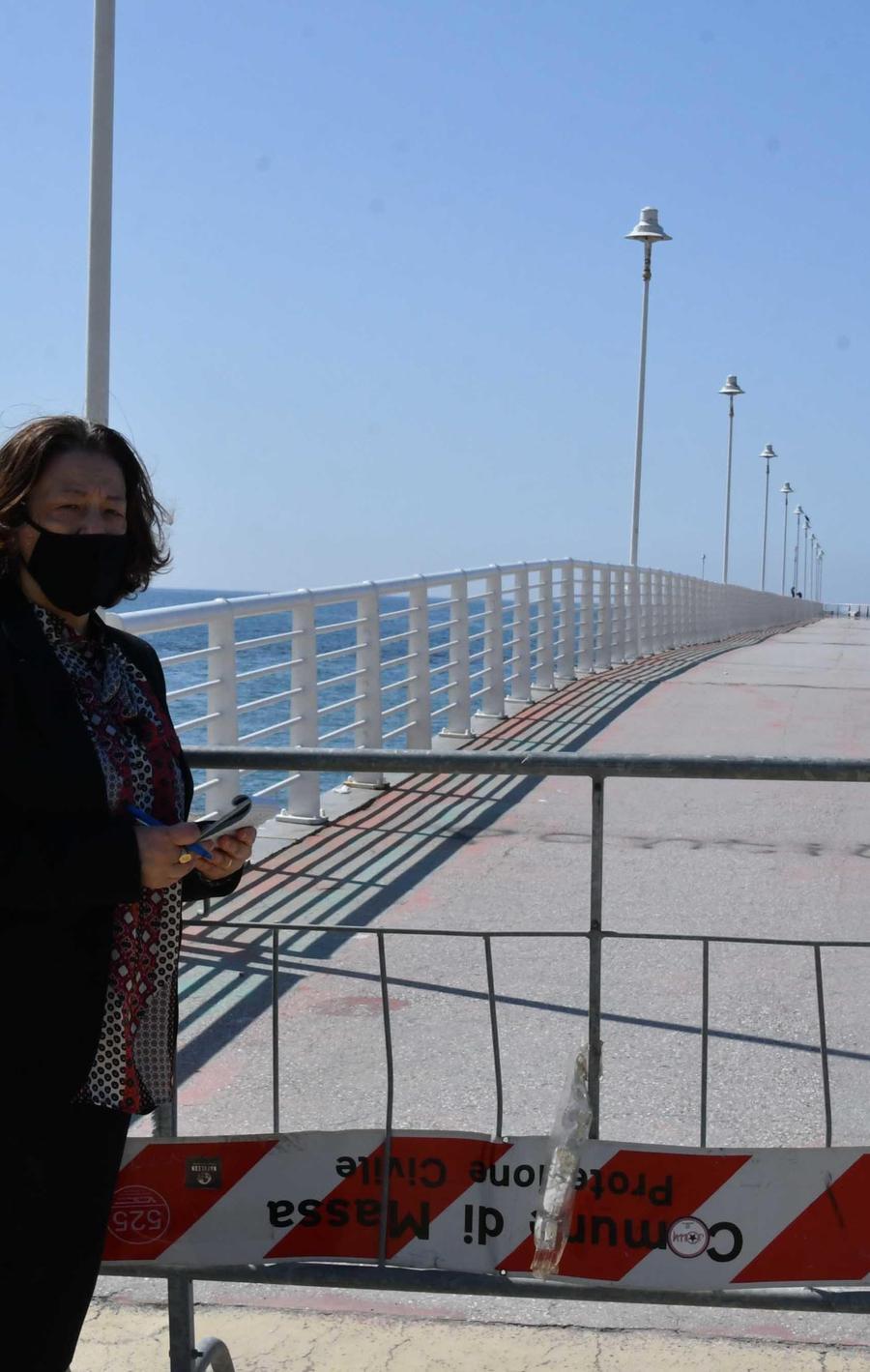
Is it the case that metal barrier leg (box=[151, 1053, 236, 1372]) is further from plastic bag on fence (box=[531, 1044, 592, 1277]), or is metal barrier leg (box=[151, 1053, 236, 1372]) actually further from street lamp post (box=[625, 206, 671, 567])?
street lamp post (box=[625, 206, 671, 567])

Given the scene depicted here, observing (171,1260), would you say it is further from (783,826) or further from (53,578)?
(783,826)

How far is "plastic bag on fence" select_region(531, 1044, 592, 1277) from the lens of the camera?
2848 mm

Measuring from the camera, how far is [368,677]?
10906 mm

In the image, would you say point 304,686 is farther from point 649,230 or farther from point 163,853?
point 649,230

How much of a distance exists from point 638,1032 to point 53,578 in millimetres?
3616

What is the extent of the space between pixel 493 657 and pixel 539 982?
9.08 meters

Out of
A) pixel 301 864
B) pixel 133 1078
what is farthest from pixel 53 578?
pixel 301 864

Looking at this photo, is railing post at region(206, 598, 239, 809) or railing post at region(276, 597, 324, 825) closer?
railing post at region(206, 598, 239, 809)

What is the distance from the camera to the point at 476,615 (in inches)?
563

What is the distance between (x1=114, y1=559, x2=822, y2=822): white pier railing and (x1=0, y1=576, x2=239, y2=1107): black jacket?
3.24 meters

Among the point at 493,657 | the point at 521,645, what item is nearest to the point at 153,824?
the point at 493,657

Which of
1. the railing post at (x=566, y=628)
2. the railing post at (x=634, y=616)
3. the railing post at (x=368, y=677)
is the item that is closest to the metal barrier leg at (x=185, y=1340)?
the railing post at (x=368, y=677)

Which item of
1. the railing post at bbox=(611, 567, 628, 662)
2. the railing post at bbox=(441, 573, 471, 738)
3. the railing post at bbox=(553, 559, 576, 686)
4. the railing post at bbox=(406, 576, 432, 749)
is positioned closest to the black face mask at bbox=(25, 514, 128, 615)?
the railing post at bbox=(406, 576, 432, 749)

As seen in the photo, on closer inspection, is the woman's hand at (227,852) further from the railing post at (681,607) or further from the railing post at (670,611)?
the railing post at (681,607)
